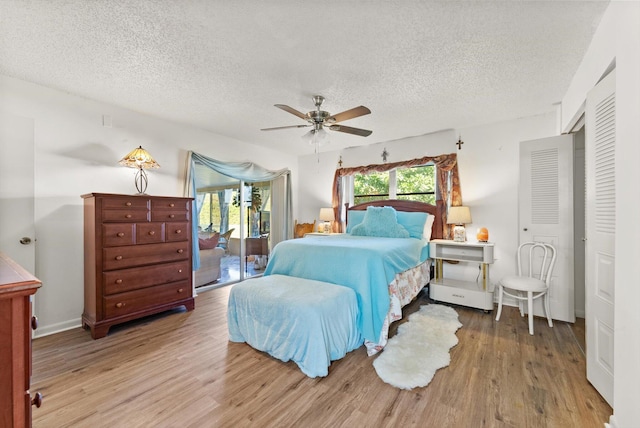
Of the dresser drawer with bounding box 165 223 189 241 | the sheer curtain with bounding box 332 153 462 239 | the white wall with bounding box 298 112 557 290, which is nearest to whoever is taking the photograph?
the dresser drawer with bounding box 165 223 189 241

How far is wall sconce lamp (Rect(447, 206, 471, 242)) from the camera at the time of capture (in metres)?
3.74

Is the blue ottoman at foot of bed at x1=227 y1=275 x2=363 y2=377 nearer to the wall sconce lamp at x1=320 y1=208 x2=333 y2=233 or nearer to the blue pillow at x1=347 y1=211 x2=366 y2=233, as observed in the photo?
the blue pillow at x1=347 y1=211 x2=366 y2=233

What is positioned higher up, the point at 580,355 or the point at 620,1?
the point at 620,1

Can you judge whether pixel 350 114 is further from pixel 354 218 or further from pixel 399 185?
pixel 399 185

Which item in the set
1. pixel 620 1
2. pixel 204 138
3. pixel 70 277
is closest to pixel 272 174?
pixel 204 138

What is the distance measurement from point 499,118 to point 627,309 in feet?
10.2

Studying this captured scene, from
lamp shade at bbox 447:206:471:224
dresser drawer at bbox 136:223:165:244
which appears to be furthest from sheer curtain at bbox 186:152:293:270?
lamp shade at bbox 447:206:471:224

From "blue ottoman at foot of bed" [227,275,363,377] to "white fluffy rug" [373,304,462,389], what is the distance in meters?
0.34

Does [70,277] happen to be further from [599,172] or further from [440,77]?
[599,172]

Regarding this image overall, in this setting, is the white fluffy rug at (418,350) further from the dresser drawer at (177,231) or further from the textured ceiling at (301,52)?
the dresser drawer at (177,231)

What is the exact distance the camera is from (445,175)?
4.21 meters

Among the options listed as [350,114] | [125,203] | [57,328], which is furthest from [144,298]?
[350,114]

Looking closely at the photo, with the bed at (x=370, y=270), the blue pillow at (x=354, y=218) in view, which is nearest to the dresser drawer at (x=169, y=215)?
the bed at (x=370, y=270)

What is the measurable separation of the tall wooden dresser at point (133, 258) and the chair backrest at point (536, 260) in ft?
13.3
